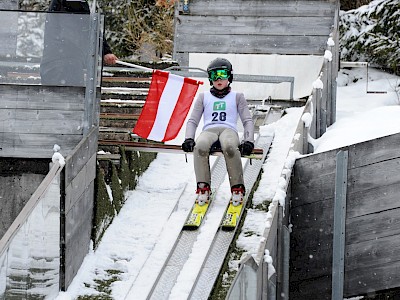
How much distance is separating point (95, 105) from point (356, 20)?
9136 millimetres

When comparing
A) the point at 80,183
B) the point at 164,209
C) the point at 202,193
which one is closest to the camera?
the point at 80,183

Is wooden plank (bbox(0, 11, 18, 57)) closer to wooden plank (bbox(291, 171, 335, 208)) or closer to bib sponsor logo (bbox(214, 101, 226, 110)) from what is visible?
bib sponsor logo (bbox(214, 101, 226, 110))

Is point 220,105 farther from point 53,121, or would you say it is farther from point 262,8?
point 262,8

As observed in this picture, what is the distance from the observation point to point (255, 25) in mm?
16641

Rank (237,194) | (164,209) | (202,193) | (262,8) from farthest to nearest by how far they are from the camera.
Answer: (262,8) → (164,209) → (202,193) → (237,194)

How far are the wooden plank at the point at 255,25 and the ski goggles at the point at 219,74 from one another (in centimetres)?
630

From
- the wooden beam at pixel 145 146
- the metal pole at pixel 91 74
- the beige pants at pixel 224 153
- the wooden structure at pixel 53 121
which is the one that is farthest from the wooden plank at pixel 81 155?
the beige pants at pixel 224 153

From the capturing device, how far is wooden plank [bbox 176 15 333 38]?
16375 mm

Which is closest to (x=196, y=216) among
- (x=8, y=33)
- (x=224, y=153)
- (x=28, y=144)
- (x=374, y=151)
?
(x=224, y=153)

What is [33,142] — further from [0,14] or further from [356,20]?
[356,20]

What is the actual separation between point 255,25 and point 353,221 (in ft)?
24.4

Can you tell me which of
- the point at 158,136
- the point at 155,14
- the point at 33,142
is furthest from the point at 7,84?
the point at 155,14

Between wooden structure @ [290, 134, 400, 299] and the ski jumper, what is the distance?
23.9 inches

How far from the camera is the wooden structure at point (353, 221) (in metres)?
9.52
